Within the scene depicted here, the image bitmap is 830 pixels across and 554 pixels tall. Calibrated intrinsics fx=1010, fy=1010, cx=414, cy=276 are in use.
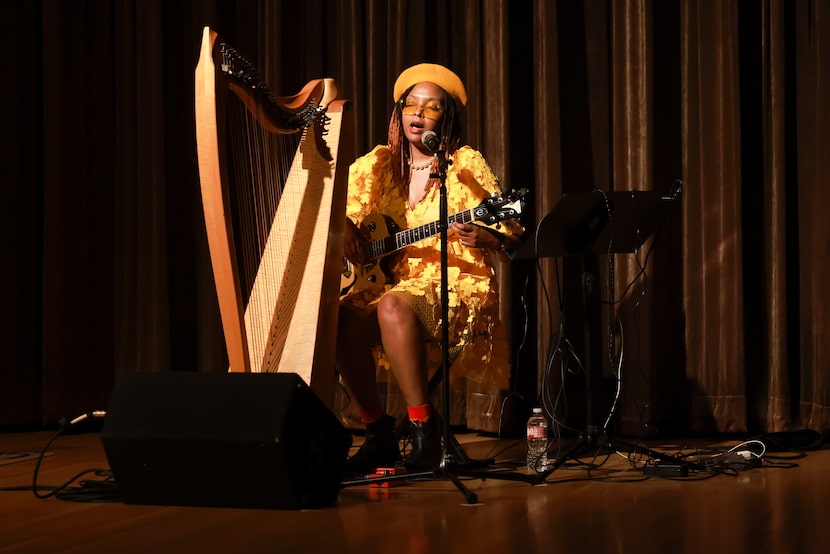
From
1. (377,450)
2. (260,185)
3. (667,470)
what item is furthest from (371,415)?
(667,470)

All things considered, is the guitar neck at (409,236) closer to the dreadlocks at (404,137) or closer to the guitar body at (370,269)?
the guitar body at (370,269)

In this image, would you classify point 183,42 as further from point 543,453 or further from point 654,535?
point 654,535

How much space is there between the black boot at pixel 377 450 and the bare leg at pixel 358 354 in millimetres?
62

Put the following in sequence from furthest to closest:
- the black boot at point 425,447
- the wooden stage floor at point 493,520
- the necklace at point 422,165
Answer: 1. the necklace at point 422,165
2. the black boot at point 425,447
3. the wooden stage floor at point 493,520

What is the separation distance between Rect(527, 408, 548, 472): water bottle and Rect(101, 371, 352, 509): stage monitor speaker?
890mm

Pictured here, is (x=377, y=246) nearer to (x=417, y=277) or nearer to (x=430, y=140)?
(x=417, y=277)

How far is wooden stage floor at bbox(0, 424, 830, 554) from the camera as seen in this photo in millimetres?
1910

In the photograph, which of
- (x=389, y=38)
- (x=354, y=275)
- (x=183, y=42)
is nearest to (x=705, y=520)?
(x=354, y=275)

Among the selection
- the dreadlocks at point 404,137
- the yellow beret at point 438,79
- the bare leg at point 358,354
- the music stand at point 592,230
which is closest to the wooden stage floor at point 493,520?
the music stand at point 592,230

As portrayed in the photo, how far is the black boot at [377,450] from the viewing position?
9.45 feet

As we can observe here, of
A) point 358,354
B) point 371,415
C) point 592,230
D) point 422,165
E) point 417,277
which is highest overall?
point 422,165

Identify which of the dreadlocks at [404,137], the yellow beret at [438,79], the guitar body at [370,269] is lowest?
the guitar body at [370,269]

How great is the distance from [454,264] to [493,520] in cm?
109

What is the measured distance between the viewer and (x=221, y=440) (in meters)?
2.12
